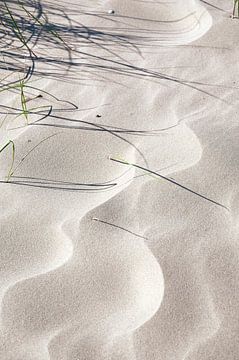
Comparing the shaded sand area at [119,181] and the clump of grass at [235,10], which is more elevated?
the clump of grass at [235,10]

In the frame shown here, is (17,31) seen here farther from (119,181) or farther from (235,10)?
(119,181)

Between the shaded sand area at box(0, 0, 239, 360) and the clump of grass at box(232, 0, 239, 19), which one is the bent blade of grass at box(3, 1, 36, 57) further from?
the clump of grass at box(232, 0, 239, 19)

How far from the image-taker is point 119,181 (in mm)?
2275

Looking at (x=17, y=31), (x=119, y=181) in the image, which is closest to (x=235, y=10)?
(x=17, y=31)

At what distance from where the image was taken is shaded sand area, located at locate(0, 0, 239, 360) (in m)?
1.80

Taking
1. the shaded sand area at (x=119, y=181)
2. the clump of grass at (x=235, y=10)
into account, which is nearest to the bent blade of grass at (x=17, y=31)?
the shaded sand area at (x=119, y=181)

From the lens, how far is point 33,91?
2.75 metres

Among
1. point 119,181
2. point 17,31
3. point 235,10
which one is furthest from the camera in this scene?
point 235,10

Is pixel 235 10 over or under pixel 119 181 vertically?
over

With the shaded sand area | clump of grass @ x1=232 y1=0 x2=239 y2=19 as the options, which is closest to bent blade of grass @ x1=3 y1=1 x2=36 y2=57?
the shaded sand area

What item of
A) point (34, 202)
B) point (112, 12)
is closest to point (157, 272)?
point (34, 202)

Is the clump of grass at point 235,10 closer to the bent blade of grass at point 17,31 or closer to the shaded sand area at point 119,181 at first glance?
the shaded sand area at point 119,181

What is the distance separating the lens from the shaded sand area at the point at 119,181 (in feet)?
5.91

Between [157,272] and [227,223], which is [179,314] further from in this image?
[227,223]
